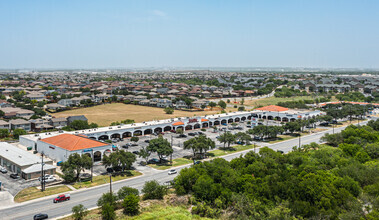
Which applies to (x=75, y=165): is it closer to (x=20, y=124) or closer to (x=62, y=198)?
(x=62, y=198)

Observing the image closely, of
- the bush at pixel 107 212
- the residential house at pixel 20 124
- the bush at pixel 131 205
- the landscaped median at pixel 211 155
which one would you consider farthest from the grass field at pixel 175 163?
the residential house at pixel 20 124

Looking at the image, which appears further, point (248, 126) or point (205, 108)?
point (205, 108)

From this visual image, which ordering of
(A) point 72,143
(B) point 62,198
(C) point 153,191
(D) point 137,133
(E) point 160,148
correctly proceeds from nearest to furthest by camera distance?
(B) point 62,198, (C) point 153,191, (A) point 72,143, (E) point 160,148, (D) point 137,133

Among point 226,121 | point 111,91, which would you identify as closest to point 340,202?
point 226,121

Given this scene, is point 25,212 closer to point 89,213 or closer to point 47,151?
point 89,213

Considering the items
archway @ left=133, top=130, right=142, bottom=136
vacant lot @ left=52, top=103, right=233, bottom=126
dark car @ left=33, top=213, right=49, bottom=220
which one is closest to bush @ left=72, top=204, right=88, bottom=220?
dark car @ left=33, top=213, right=49, bottom=220

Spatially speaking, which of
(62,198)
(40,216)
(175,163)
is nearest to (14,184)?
(62,198)

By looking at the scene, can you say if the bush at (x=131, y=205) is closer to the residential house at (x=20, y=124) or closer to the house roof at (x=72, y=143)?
the house roof at (x=72, y=143)
